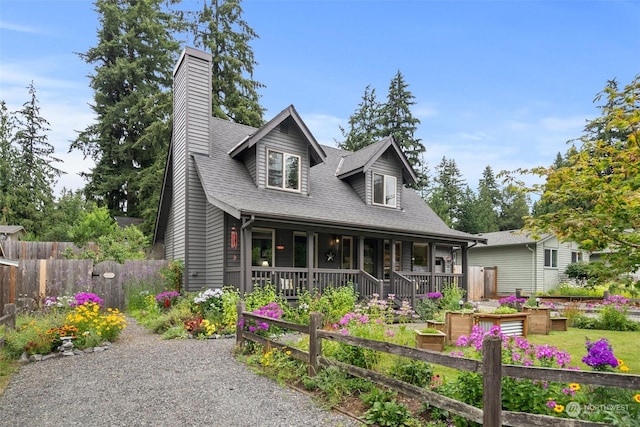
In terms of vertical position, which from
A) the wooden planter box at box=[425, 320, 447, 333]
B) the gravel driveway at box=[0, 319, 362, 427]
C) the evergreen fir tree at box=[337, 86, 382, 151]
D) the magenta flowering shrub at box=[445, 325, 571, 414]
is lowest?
the gravel driveway at box=[0, 319, 362, 427]

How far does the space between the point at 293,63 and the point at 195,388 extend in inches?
658

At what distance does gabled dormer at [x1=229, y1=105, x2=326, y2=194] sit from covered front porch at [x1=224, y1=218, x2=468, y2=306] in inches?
66.6

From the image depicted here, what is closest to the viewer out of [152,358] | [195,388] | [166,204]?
[195,388]

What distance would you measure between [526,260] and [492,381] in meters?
25.1

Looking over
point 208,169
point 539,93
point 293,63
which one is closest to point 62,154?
point 293,63

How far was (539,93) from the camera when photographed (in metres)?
16.0

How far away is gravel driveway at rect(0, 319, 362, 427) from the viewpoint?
4746 millimetres

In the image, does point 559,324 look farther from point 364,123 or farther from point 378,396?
point 364,123

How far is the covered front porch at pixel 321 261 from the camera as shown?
40.1 feet

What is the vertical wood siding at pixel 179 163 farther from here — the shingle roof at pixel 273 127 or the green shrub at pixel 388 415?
the green shrub at pixel 388 415

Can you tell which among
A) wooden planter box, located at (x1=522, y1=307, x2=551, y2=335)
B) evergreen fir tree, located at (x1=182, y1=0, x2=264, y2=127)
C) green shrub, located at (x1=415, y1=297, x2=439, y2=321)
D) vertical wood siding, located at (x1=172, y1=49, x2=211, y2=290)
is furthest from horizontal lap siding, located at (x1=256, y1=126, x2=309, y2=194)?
evergreen fir tree, located at (x1=182, y1=0, x2=264, y2=127)

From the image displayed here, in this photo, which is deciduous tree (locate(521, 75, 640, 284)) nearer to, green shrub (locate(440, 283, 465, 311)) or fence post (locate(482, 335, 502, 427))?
fence post (locate(482, 335, 502, 427))

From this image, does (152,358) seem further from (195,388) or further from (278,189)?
(278,189)

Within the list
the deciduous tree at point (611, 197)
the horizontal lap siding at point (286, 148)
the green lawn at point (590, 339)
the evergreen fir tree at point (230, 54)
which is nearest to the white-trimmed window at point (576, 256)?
the green lawn at point (590, 339)
